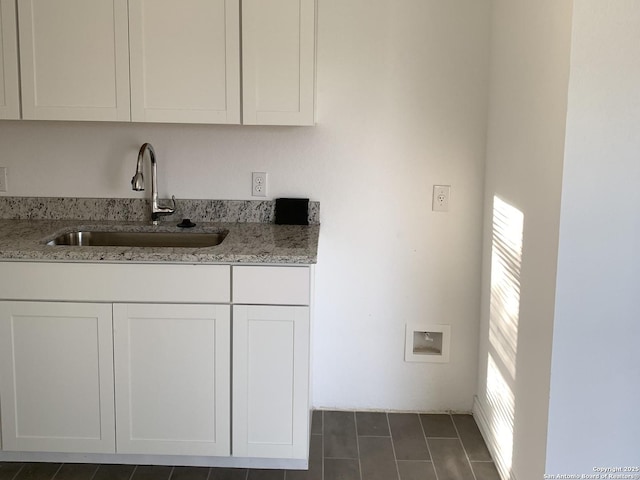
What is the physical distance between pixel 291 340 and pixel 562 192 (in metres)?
1.03

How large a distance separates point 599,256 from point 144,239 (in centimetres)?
181

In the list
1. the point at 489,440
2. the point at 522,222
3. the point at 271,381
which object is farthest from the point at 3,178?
the point at 489,440

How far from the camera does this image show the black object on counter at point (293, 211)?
280 cm

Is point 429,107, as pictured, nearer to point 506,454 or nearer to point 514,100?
point 514,100

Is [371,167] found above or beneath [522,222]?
above

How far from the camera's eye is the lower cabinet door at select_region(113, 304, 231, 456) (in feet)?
7.61

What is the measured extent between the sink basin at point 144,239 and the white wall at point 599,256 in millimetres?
1427

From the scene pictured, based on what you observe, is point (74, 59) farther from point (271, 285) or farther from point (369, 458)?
point (369, 458)

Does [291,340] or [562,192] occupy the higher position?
[562,192]

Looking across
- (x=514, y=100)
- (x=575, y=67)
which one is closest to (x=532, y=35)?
(x=514, y=100)

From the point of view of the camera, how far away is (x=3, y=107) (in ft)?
8.28

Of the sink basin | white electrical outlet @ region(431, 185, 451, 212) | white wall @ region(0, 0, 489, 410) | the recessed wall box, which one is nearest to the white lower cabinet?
the sink basin

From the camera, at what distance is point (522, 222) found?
222 cm

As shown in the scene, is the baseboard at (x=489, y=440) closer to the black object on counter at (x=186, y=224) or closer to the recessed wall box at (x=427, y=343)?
the recessed wall box at (x=427, y=343)
